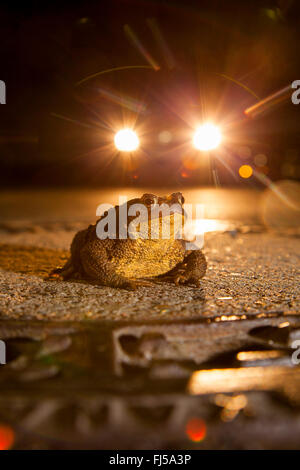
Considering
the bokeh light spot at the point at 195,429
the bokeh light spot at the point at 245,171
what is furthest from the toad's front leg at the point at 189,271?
the bokeh light spot at the point at 245,171

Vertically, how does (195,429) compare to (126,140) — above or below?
below

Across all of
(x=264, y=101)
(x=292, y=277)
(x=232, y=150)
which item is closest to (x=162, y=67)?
(x=264, y=101)

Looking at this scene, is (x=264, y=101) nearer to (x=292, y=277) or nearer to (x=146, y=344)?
(x=292, y=277)

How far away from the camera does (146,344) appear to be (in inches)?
52.7

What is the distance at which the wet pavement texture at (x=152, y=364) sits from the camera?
1027 mm

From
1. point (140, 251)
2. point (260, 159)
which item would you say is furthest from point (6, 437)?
point (260, 159)

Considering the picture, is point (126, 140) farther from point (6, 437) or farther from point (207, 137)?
point (6, 437)

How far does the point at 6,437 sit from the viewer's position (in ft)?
3.32

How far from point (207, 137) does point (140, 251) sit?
2.19 m

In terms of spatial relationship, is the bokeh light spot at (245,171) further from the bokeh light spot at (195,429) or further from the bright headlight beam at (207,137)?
the bokeh light spot at (195,429)

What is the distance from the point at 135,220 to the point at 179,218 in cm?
21

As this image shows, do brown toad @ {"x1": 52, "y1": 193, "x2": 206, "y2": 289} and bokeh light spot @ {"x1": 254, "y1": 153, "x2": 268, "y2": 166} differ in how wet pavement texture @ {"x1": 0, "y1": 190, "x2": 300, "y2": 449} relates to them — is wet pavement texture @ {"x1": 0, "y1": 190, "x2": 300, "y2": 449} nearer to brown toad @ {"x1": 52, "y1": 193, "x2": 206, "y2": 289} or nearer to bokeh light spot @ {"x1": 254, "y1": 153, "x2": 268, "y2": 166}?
brown toad @ {"x1": 52, "y1": 193, "x2": 206, "y2": 289}

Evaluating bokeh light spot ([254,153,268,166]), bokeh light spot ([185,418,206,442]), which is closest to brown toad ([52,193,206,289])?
bokeh light spot ([185,418,206,442])
